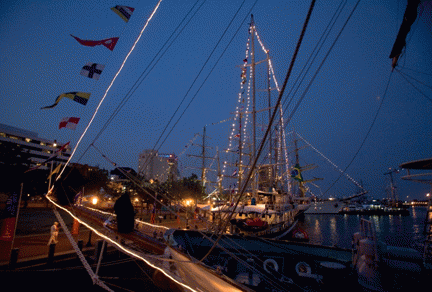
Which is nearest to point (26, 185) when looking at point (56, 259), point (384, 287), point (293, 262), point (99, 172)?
point (56, 259)

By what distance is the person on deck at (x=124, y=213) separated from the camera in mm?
5250

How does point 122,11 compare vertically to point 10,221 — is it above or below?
above

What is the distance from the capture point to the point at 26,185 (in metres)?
22.3

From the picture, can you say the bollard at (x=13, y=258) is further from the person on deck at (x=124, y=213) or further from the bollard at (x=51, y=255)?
the person on deck at (x=124, y=213)

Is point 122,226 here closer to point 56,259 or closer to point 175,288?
point 175,288

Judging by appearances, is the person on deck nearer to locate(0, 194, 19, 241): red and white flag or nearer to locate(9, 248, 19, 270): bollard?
locate(9, 248, 19, 270): bollard

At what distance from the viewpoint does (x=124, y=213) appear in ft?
17.6

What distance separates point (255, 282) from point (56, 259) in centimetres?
964

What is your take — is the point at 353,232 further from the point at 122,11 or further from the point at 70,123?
the point at 122,11

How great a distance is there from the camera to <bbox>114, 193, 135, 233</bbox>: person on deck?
5250 mm

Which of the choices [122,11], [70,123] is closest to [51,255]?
[70,123]

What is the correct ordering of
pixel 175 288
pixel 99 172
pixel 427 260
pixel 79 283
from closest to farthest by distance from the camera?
pixel 175 288 < pixel 427 260 < pixel 79 283 < pixel 99 172

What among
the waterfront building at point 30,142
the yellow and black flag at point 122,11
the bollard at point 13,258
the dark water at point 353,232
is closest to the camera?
the yellow and black flag at point 122,11

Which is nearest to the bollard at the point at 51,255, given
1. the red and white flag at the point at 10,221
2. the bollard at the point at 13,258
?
the bollard at the point at 13,258
